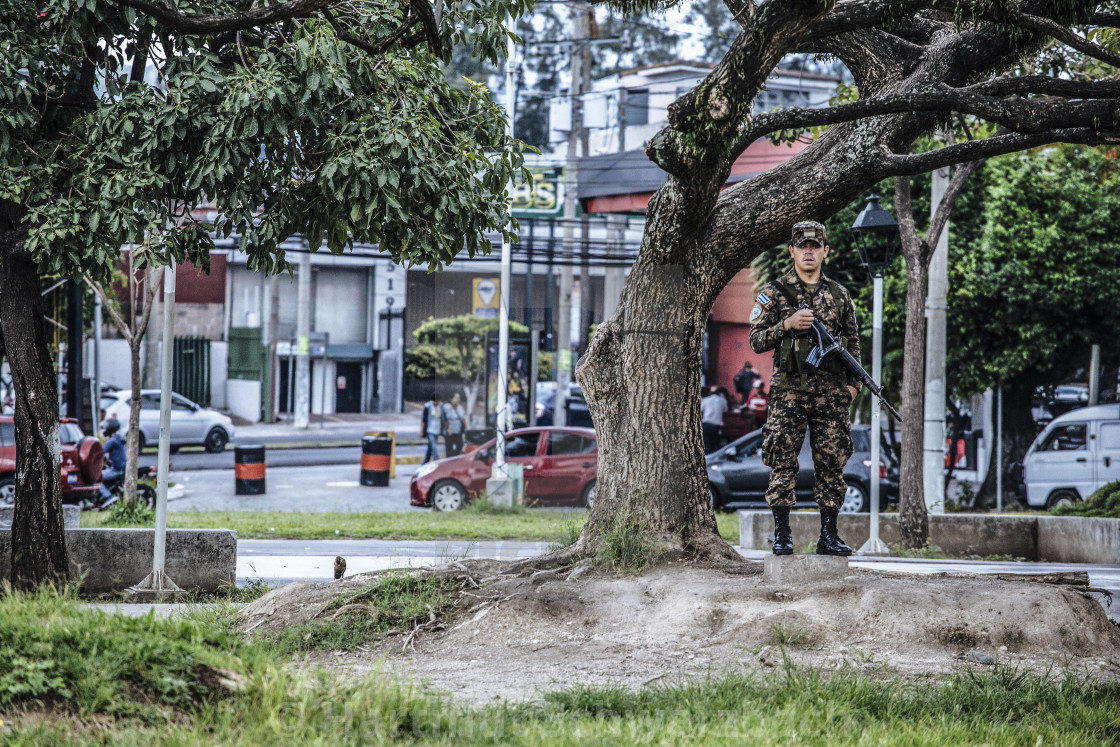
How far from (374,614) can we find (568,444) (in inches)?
493

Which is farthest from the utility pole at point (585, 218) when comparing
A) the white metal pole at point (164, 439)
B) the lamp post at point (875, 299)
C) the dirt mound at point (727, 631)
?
the dirt mound at point (727, 631)

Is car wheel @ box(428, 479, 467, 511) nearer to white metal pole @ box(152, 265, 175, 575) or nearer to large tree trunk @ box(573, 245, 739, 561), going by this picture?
white metal pole @ box(152, 265, 175, 575)

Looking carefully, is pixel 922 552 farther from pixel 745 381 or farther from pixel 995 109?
pixel 745 381

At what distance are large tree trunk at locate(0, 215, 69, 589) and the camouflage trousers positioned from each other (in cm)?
519

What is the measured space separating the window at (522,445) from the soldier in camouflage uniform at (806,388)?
12.2m

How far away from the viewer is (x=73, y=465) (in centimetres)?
1664

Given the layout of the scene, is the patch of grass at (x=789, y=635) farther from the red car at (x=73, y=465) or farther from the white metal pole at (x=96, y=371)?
the white metal pole at (x=96, y=371)


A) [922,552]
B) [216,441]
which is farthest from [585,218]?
[922,552]

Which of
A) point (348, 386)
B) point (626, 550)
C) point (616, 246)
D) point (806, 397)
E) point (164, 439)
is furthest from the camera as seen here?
point (348, 386)

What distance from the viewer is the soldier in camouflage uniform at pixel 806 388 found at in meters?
6.44

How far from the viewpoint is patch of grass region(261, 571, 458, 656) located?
572 centimetres

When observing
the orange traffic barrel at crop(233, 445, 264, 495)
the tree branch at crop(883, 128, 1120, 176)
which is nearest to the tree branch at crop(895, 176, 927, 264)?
Result: the tree branch at crop(883, 128, 1120, 176)

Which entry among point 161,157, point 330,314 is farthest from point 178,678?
point 330,314

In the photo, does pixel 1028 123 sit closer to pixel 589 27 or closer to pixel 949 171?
pixel 949 171
